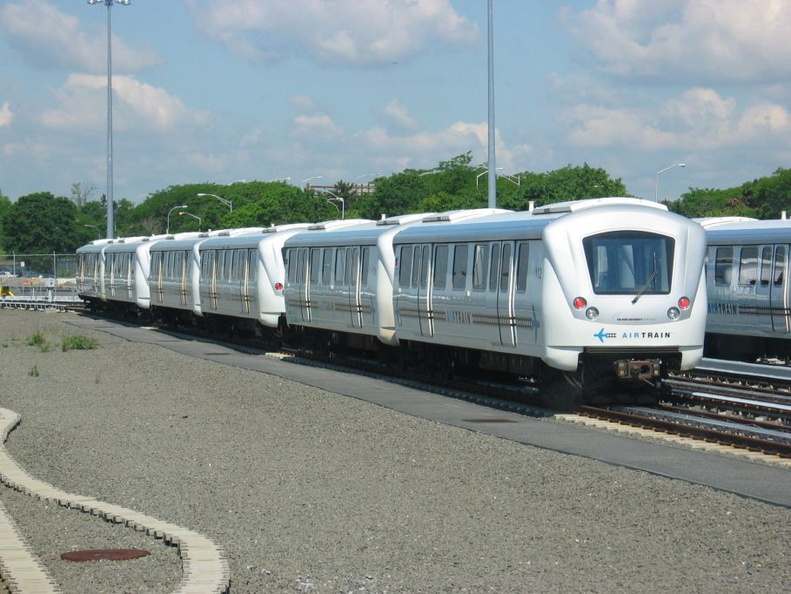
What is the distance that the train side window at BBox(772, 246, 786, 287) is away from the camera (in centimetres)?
2492

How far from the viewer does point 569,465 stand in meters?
13.5

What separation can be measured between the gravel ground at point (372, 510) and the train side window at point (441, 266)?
3.81 metres

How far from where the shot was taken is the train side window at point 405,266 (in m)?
23.9

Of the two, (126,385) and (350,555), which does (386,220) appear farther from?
(350,555)

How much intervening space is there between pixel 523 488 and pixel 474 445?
2.96m

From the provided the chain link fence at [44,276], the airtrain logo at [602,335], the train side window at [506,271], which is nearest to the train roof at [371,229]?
the train side window at [506,271]

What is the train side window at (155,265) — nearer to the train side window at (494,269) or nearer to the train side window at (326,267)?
the train side window at (326,267)

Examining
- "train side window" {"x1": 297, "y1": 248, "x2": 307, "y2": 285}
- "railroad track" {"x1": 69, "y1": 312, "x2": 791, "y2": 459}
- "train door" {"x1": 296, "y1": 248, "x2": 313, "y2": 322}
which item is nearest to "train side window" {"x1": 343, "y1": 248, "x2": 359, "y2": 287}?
"railroad track" {"x1": 69, "y1": 312, "x2": 791, "y2": 459}

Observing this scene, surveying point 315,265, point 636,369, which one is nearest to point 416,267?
point 636,369

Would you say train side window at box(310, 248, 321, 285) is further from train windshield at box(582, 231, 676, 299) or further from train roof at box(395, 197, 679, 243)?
train windshield at box(582, 231, 676, 299)

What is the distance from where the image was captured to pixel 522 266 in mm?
19266

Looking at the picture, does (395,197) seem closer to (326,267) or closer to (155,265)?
(155,265)

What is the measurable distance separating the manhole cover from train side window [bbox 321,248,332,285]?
1927cm

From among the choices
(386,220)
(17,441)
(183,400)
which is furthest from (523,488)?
(386,220)
